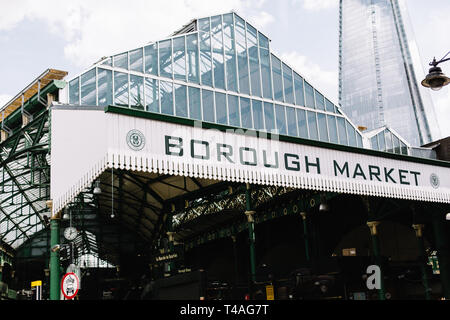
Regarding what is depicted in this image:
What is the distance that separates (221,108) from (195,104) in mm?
1566

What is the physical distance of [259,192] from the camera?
25562mm

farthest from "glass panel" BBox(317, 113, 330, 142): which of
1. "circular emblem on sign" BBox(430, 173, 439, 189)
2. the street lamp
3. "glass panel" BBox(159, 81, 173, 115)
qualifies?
the street lamp

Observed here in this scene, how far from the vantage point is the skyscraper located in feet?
516

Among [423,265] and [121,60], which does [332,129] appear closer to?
[423,265]

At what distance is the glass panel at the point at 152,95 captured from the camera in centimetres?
2455

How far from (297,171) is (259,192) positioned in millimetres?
10775

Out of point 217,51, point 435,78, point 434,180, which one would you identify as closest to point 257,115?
point 217,51

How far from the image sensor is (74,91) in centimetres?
2266

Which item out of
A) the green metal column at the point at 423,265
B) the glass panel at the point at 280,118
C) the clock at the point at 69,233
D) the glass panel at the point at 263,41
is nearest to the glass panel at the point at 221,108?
the glass panel at the point at 280,118

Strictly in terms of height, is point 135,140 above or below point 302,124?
below

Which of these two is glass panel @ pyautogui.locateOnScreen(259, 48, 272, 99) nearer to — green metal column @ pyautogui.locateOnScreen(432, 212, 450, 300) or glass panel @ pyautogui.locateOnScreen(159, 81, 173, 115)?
glass panel @ pyautogui.locateOnScreen(159, 81, 173, 115)

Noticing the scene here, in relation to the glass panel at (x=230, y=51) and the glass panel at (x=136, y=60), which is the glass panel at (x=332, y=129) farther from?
the glass panel at (x=136, y=60)
